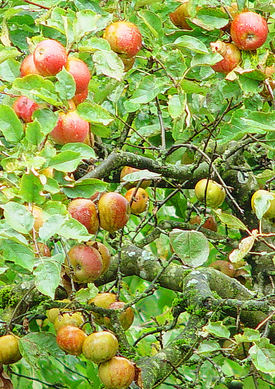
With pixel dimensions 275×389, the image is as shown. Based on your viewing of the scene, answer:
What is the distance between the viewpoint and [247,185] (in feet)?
7.86

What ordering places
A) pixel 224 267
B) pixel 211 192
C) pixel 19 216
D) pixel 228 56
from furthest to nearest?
1. pixel 224 267
2. pixel 211 192
3. pixel 228 56
4. pixel 19 216

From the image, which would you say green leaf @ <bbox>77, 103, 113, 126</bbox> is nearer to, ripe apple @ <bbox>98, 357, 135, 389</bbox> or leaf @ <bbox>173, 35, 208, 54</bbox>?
leaf @ <bbox>173, 35, 208, 54</bbox>

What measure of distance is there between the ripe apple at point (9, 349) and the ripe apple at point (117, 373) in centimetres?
21

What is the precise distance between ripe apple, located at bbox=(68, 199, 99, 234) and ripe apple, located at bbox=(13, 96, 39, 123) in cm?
24

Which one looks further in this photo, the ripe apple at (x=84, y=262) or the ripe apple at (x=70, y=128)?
the ripe apple at (x=84, y=262)

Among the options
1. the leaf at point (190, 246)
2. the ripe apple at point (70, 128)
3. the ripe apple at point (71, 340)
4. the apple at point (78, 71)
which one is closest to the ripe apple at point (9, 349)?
the ripe apple at point (71, 340)

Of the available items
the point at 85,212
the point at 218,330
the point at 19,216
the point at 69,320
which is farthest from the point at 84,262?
the point at 19,216

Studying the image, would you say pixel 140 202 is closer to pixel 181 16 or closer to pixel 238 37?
pixel 181 16

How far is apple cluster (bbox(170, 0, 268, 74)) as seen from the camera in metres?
1.51

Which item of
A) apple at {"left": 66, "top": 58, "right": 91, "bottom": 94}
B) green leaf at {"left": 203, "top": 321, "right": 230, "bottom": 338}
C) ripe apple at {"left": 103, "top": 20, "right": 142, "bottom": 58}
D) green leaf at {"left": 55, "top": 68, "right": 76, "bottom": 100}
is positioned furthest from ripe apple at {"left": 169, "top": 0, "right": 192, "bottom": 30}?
green leaf at {"left": 203, "top": 321, "right": 230, "bottom": 338}

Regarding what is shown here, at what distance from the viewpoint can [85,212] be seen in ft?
5.25

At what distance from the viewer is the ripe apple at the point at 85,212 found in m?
1.58

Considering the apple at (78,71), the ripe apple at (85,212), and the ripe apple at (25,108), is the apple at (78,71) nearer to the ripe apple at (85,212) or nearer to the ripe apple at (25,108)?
the ripe apple at (25,108)

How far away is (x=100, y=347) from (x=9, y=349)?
0.23 m
